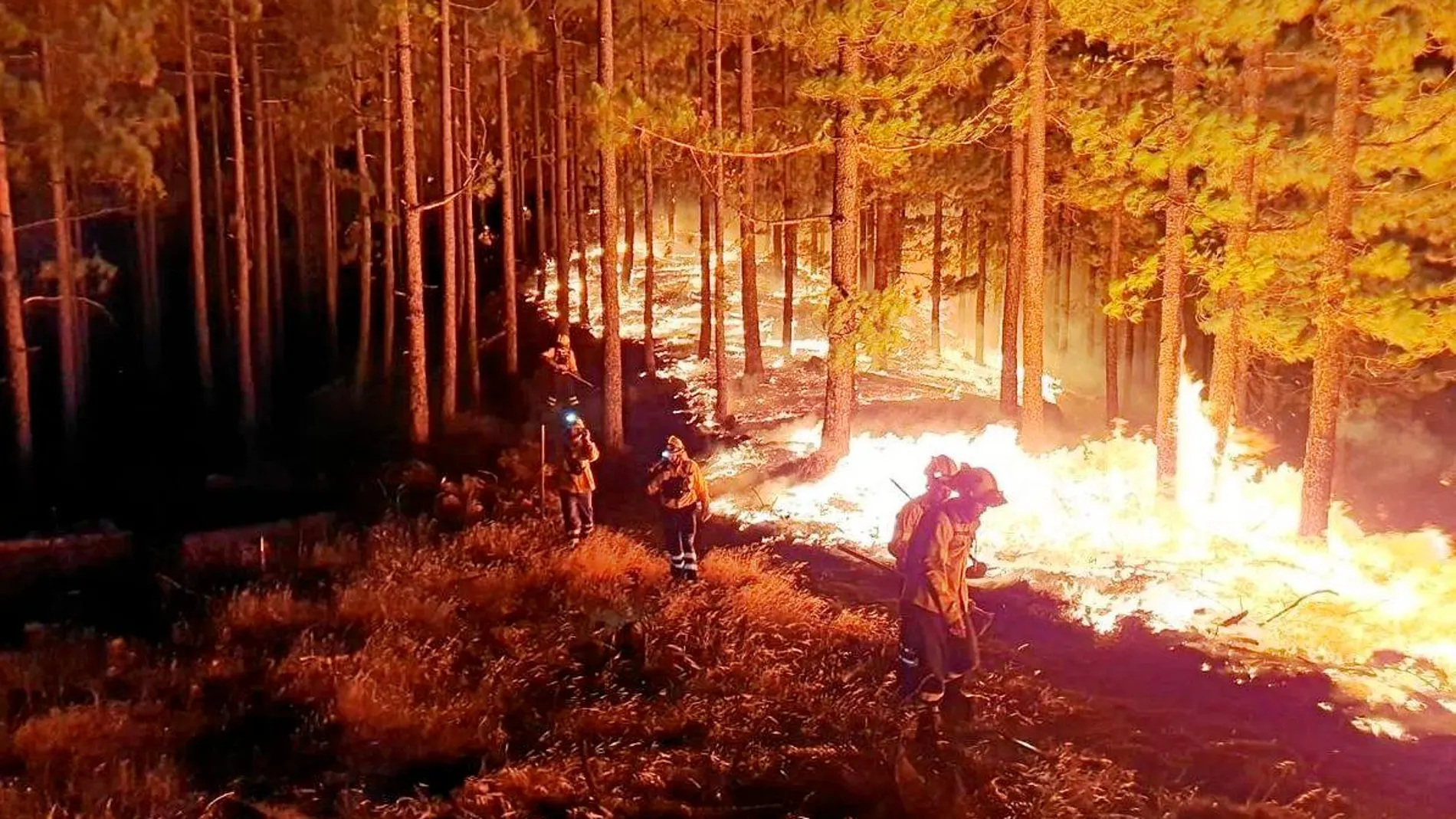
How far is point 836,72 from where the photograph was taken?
52.0 ft

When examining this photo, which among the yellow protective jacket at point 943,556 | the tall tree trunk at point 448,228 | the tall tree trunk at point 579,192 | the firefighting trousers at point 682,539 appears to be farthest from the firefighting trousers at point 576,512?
the tall tree trunk at point 579,192

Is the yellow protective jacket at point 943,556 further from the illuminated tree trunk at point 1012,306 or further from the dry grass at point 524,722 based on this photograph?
the illuminated tree trunk at point 1012,306

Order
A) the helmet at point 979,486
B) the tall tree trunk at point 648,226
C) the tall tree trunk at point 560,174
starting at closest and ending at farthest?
the helmet at point 979,486, the tall tree trunk at point 560,174, the tall tree trunk at point 648,226

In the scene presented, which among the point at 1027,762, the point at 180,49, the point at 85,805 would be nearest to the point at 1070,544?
the point at 1027,762

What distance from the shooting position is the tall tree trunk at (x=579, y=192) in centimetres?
2864

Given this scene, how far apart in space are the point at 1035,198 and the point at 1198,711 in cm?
946

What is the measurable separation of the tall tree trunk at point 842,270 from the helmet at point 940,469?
8.08m

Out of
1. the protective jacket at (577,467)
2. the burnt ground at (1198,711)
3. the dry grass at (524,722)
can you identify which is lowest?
the burnt ground at (1198,711)

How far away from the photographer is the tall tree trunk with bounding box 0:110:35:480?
1511 cm

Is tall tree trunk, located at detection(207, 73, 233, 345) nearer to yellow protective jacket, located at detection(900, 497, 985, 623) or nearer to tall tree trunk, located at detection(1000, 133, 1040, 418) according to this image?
tall tree trunk, located at detection(1000, 133, 1040, 418)

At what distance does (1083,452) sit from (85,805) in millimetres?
14516

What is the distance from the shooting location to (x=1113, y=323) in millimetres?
27688

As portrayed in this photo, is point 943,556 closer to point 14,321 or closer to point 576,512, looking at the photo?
point 576,512

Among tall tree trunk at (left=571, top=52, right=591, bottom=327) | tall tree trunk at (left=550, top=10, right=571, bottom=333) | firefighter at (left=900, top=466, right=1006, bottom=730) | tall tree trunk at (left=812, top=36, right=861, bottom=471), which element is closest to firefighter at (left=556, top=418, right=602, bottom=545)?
tall tree trunk at (left=812, top=36, right=861, bottom=471)
